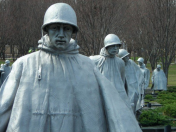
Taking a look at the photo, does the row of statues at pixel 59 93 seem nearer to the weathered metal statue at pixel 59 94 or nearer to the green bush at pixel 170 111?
the weathered metal statue at pixel 59 94

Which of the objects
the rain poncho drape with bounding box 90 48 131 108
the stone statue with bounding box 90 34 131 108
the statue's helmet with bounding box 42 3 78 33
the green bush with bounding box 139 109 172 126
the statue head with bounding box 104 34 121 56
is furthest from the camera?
the green bush with bounding box 139 109 172 126

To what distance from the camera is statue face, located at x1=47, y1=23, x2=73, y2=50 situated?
4.33 m

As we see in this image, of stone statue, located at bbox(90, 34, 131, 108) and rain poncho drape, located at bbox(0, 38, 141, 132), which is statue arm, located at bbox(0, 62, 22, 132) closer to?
rain poncho drape, located at bbox(0, 38, 141, 132)

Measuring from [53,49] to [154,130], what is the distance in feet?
37.3

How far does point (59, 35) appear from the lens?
4.31m

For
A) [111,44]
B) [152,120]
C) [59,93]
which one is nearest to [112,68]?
[111,44]

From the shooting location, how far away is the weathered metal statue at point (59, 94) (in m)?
4.14

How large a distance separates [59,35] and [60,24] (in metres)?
0.12

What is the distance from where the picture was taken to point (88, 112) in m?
4.30

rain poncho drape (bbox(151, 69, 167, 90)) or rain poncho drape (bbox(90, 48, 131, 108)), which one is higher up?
rain poncho drape (bbox(90, 48, 131, 108))

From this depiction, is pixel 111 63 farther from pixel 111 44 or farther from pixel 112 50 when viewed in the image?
pixel 111 44

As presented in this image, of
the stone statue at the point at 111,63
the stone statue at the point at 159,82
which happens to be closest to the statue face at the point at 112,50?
the stone statue at the point at 111,63

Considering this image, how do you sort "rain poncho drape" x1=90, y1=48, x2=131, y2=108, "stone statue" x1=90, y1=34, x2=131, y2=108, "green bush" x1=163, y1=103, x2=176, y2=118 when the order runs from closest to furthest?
"rain poncho drape" x1=90, y1=48, x2=131, y2=108 < "stone statue" x1=90, y1=34, x2=131, y2=108 < "green bush" x1=163, y1=103, x2=176, y2=118

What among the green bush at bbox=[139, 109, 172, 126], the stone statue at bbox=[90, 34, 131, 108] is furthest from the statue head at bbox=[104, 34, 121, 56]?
the green bush at bbox=[139, 109, 172, 126]
